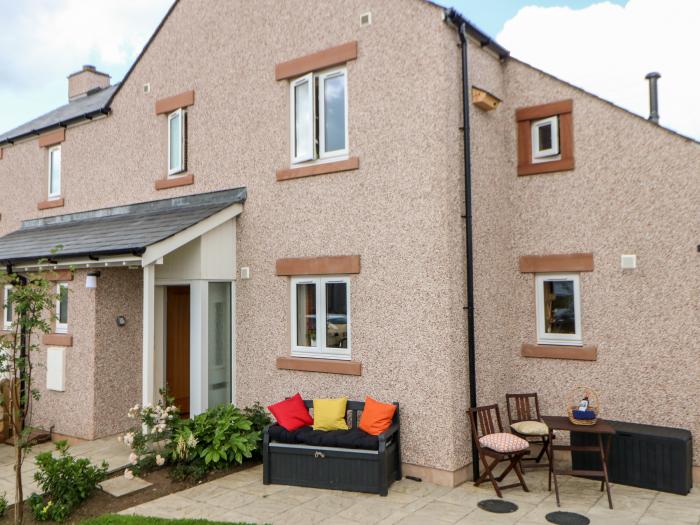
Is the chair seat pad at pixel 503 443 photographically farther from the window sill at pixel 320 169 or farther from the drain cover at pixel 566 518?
the window sill at pixel 320 169

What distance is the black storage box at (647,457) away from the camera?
641cm

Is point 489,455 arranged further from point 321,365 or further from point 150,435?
point 150,435

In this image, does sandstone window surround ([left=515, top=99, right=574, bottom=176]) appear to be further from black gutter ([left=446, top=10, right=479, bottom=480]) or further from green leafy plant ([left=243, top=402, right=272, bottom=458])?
green leafy plant ([left=243, top=402, right=272, bottom=458])

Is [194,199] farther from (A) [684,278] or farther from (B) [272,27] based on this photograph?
(A) [684,278]

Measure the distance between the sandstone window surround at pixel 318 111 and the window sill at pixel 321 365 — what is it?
260 centimetres

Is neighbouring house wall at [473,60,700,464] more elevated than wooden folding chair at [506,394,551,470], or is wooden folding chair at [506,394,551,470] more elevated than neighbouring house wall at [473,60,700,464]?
neighbouring house wall at [473,60,700,464]

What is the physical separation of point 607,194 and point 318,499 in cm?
528

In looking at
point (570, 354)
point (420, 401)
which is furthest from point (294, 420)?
point (570, 354)

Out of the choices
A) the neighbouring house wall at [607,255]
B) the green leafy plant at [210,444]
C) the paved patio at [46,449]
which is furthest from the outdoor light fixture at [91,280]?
the neighbouring house wall at [607,255]

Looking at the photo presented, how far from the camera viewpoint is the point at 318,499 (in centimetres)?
638

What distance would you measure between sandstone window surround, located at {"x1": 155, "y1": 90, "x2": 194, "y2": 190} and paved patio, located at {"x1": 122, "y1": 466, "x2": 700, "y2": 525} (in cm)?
520

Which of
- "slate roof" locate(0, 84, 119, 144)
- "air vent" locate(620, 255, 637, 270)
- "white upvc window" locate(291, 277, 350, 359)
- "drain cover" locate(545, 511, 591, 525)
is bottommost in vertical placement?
"drain cover" locate(545, 511, 591, 525)

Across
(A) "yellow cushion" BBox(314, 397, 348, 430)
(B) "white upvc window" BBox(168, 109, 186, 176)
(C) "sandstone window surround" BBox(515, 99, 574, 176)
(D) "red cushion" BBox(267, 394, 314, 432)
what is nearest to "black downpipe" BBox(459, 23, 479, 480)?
(C) "sandstone window surround" BBox(515, 99, 574, 176)

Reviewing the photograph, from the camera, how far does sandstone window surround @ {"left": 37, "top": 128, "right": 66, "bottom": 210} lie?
40.2ft
